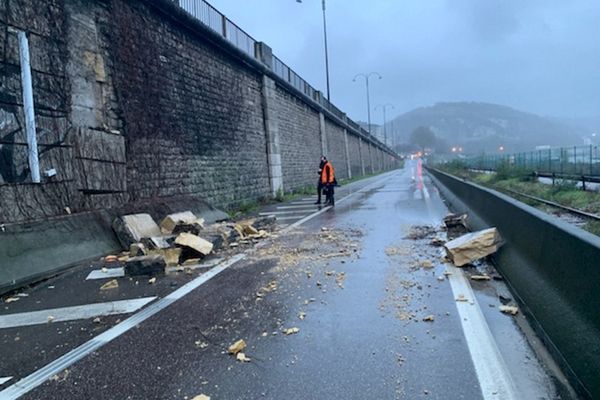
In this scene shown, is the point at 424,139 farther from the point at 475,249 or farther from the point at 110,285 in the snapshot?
the point at 110,285

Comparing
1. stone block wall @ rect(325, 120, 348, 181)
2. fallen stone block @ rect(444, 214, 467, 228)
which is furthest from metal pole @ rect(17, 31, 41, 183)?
stone block wall @ rect(325, 120, 348, 181)

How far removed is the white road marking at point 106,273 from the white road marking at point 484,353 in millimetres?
5190

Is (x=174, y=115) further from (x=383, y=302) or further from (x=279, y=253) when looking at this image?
(x=383, y=302)

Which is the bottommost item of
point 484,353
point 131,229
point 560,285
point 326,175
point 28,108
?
point 484,353

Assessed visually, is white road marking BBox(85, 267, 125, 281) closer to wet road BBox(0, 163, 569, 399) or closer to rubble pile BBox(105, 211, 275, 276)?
rubble pile BBox(105, 211, 275, 276)

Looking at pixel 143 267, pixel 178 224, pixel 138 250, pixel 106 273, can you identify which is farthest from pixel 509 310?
pixel 178 224

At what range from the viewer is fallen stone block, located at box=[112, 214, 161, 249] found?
9062 mm

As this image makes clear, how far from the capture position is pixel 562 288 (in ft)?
12.2

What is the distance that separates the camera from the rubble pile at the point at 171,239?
275 inches

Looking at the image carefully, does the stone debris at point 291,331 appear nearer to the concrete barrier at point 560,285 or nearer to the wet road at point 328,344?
the wet road at point 328,344

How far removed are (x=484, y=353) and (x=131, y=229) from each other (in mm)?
7537

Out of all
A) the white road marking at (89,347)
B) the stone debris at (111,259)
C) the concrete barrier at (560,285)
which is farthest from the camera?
the stone debris at (111,259)

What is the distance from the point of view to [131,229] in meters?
9.16

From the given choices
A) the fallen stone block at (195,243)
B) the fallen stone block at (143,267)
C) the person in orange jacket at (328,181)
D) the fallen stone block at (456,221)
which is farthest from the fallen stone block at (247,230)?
the person in orange jacket at (328,181)
